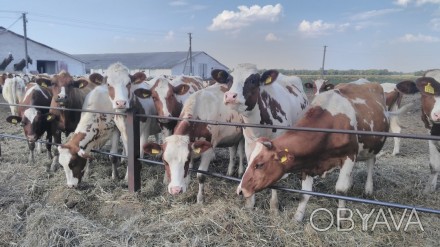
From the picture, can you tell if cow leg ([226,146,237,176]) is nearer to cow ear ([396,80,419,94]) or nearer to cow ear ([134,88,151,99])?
cow ear ([134,88,151,99])

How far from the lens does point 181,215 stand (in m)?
3.95

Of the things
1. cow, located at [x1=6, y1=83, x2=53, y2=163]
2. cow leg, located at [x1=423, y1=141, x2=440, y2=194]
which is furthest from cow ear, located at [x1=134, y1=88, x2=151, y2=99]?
cow leg, located at [x1=423, y1=141, x2=440, y2=194]

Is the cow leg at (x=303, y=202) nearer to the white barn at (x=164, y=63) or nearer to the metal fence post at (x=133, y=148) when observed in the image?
the metal fence post at (x=133, y=148)

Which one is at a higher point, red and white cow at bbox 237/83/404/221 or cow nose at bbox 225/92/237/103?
cow nose at bbox 225/92/237/103

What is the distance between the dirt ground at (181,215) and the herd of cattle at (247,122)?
0.29 m

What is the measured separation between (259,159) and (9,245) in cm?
274

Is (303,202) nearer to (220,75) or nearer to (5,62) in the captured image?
(220,75)

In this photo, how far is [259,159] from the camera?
11.2ft

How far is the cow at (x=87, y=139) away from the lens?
509 cm

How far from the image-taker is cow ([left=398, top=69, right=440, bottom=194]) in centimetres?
452

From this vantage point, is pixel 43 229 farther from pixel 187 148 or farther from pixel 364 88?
pixel 364 88

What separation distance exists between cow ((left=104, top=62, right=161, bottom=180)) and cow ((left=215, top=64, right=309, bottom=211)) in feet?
4.63

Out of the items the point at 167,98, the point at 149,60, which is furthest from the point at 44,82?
the point at 149,60

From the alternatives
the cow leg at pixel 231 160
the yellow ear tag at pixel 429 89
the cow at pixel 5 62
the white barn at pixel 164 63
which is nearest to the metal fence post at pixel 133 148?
the cow leg at pixel 231 160
